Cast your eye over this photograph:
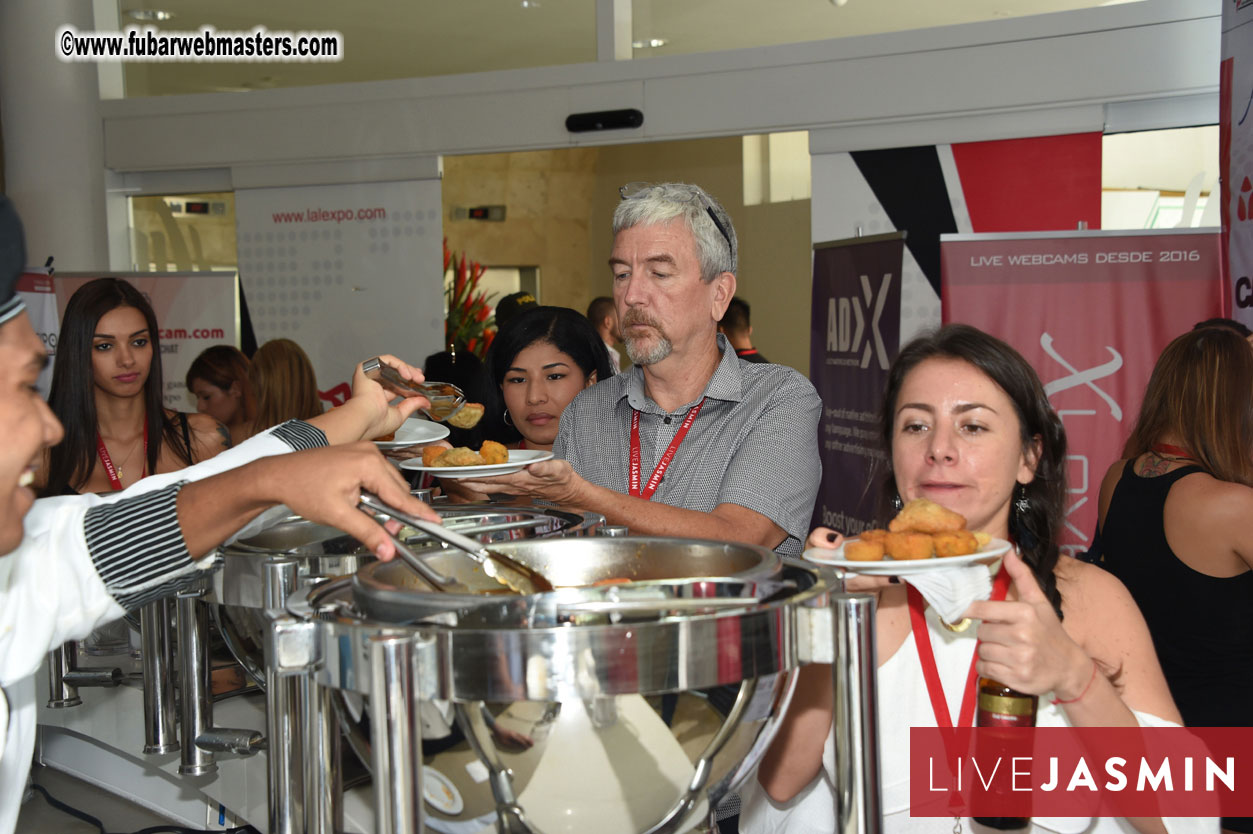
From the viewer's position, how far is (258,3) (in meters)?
7.77

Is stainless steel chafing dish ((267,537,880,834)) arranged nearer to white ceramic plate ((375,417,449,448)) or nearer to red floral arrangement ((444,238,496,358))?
→ white ceramic plate ((375,417,449,448))

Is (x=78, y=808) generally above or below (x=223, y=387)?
below

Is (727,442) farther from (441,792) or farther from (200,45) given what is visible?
(200,45)

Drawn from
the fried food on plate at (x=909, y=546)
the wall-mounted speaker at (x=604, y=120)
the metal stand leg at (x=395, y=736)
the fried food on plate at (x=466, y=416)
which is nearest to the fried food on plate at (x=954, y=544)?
the fried food on plate at (x=909, y=546)

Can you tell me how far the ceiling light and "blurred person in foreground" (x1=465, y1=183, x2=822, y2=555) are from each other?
6829 millimetres

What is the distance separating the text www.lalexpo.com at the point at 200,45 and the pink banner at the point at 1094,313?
5.76 metres

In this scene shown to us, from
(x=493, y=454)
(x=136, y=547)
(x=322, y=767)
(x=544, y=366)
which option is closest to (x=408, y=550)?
(x=322, y=767)

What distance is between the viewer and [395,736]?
860 mm

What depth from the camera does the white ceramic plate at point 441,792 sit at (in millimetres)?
920

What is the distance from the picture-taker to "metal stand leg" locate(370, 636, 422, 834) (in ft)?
2.80

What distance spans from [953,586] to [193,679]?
123 cm

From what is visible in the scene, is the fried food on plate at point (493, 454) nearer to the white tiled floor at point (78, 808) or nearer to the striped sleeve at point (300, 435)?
the striped sleeve at point (300, 435)

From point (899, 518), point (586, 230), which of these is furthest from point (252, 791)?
point (586, 230)

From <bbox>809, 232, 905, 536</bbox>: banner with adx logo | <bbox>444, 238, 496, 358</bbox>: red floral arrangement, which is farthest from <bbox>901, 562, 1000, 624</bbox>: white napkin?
<bbox>444, 238, 496, 358</bbox>: red floral arrangement
